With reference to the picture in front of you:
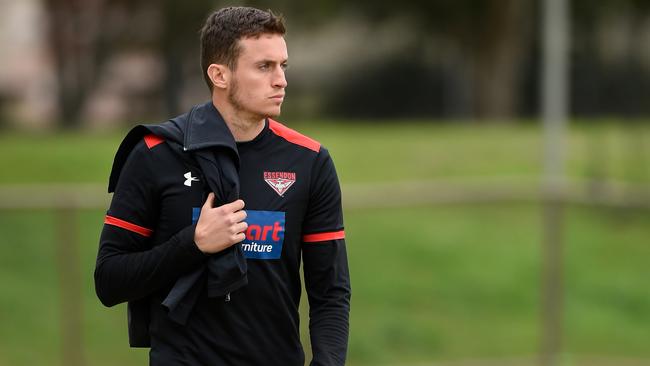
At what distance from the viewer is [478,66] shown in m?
29.9

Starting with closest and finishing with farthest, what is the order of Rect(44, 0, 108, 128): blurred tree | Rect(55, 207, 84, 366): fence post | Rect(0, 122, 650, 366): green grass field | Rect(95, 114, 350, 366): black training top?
Rect(95, 114, 350, 366): black training top → Rect(55, 207, 84, 366): fence post → Rect(0, 122, 650, 366): green grass field → Rect(44, 0, 108, 128): blurred tree

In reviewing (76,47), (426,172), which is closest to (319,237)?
(426,172)

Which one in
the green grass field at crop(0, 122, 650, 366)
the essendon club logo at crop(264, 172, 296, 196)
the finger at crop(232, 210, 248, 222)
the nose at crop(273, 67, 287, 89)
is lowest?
the green grass field at crop(0, 122, 650, 366)

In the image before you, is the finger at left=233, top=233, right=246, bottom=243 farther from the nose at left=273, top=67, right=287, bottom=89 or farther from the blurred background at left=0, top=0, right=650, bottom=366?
the blurred background at left=0, top=0, right=650, bottom=366

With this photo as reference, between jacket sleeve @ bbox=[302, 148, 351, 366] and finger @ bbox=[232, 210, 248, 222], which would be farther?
jacket sleeve @ bbox=[302, 148, 351, 366]

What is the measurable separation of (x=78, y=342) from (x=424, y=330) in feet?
10.4

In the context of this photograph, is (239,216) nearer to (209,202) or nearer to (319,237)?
(209,202)

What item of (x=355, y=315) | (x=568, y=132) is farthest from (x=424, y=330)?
(x=568, y=132)

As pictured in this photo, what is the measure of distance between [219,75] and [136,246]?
565 mm

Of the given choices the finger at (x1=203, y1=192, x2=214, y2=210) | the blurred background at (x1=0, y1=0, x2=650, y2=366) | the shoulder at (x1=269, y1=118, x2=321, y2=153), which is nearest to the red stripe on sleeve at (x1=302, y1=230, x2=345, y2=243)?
the shoulder at (x1=269, y1=118, x2=321, y2=153)

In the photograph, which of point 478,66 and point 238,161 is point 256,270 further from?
point 478,66

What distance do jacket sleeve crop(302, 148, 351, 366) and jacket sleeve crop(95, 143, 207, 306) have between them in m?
0.40

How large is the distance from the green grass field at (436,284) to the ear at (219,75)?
5207mm

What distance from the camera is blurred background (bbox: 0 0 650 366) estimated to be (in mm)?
9820
